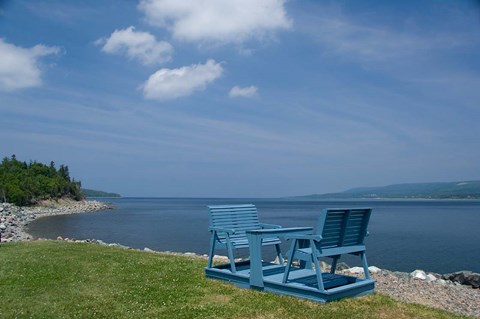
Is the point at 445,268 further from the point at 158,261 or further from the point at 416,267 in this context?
the point at 158,261

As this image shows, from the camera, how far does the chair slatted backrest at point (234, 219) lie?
1061 cm

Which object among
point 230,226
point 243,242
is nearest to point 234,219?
point 230,226

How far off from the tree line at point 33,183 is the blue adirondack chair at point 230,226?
8325 centimetres

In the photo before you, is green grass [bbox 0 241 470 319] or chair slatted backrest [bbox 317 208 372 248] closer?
green grass [bbox 0 241 470 319]

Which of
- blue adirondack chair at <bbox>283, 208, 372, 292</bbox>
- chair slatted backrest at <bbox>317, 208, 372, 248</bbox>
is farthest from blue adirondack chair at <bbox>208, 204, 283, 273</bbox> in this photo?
chair slatted backrest at <bbox>317, 208, 372, 248</bbox>

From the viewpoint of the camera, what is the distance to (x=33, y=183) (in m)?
98.3

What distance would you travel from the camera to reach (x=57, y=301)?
8.59 m

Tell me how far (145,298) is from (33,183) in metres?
97.9

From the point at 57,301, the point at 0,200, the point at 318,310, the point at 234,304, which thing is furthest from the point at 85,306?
the point at 0,200

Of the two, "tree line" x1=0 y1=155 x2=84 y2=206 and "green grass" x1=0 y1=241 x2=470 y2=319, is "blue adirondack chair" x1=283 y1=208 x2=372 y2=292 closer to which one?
"green grass" x1=0 y1=241 x2=470 y2=319

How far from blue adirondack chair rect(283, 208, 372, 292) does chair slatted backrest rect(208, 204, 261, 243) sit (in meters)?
1.84

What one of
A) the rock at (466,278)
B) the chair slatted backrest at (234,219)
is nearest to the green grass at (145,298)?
the chair slatted backrest at (234,219)

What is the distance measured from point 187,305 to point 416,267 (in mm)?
22093

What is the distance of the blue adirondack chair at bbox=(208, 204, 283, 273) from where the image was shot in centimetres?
1032
